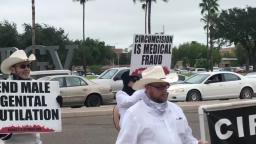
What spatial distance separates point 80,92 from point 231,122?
17.0 meters

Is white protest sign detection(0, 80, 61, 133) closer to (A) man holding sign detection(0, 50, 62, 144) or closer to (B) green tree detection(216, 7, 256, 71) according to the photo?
(A) man holding sign detection(0, 50, 62, 144)

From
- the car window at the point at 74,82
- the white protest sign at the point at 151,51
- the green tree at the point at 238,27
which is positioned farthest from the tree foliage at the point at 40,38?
the white protest sign at the point at 151,51

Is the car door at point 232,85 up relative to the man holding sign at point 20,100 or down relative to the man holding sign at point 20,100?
down

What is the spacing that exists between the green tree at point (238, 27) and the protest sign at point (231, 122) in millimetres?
74927

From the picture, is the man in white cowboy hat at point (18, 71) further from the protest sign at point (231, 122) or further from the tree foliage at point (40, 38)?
the tree foliage at point (40, 38)

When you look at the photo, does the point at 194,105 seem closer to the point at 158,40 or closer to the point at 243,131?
the point at 158,40

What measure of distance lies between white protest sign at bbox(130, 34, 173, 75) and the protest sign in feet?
7.64

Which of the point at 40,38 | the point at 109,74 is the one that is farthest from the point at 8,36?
the point at 109,74

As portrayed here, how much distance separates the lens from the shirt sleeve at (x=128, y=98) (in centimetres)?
604

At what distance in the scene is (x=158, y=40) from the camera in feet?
27.9

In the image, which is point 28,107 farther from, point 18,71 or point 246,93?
point 246,93

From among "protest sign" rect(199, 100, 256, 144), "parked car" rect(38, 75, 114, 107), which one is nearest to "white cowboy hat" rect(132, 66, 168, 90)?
"protest sign" rect(199, 100, 256, 144)

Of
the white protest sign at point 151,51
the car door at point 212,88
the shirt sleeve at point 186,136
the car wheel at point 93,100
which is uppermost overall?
the white protest sign at point 151,51

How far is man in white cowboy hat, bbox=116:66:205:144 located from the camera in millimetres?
4480
